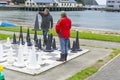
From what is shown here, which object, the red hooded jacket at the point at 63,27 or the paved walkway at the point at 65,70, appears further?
the red hooded jacket at the point at 63,27

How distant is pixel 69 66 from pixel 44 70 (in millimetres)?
1102

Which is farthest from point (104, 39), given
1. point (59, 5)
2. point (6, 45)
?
point (59, 5)

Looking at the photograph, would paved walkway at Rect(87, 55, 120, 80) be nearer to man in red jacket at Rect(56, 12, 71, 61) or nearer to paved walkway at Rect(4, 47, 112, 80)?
paved walkway at Rect(4, 47, 112, 80)

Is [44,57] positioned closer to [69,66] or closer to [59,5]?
[69,66]

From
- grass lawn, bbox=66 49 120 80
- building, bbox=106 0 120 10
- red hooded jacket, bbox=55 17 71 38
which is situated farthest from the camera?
building, bbox=106 0 120 10

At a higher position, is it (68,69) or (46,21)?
(46,21)

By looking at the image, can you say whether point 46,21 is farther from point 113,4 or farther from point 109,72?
point 113,4

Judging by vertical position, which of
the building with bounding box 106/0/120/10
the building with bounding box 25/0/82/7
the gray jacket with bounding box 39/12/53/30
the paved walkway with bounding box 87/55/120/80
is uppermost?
the gray jacket with bounding box 39/12/53/30

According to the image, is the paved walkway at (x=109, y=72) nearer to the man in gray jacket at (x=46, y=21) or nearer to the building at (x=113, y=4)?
the man in gray jacket at (x=46, y=21)

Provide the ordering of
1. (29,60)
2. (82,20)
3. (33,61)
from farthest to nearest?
(82,20) → (29,60) → (33,61)

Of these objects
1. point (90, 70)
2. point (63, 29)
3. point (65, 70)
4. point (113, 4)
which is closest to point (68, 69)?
point (65, 70)

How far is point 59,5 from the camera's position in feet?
482

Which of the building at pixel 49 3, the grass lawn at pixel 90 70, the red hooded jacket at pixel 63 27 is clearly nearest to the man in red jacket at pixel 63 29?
the red hooded jacket at pixel 63 27

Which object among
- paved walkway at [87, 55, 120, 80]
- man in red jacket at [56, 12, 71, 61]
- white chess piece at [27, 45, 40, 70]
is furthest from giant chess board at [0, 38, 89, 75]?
paved walkway at [87, 55, 120, 80]
